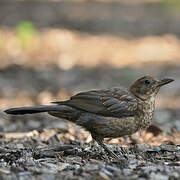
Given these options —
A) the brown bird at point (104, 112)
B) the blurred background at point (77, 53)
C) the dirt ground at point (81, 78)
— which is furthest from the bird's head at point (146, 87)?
the blurred background at point (77, 53)

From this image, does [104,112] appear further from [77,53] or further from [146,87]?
[77,53]

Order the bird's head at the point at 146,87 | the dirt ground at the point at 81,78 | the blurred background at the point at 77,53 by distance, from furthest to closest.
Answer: the blurred background at the point at 77,53, the bird's head at the point at 146,87, the dirt ground at the point at 81,78

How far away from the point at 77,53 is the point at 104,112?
21.9 feet

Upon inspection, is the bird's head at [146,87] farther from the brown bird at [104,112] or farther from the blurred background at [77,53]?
the blurred background at [77,53]

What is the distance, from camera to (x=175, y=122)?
25.6 feet

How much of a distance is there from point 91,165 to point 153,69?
22.5 ft

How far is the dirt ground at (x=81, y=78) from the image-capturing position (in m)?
4.85

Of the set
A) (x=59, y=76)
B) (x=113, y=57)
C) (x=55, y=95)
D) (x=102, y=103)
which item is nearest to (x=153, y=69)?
(x=113, y=57)

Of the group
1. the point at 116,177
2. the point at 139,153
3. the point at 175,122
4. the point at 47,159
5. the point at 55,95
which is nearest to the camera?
the point at 116,177

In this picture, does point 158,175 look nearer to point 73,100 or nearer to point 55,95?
point 73,100

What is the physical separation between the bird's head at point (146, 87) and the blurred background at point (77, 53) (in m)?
1.46

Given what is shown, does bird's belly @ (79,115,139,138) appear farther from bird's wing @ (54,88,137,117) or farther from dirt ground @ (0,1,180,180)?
dirt ground @ (0,1,180,180)

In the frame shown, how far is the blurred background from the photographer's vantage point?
916 centimetres

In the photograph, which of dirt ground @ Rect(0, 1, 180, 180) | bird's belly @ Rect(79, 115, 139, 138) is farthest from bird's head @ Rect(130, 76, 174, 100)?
dirt ground @ Rect(0, 1, 180, 180)
